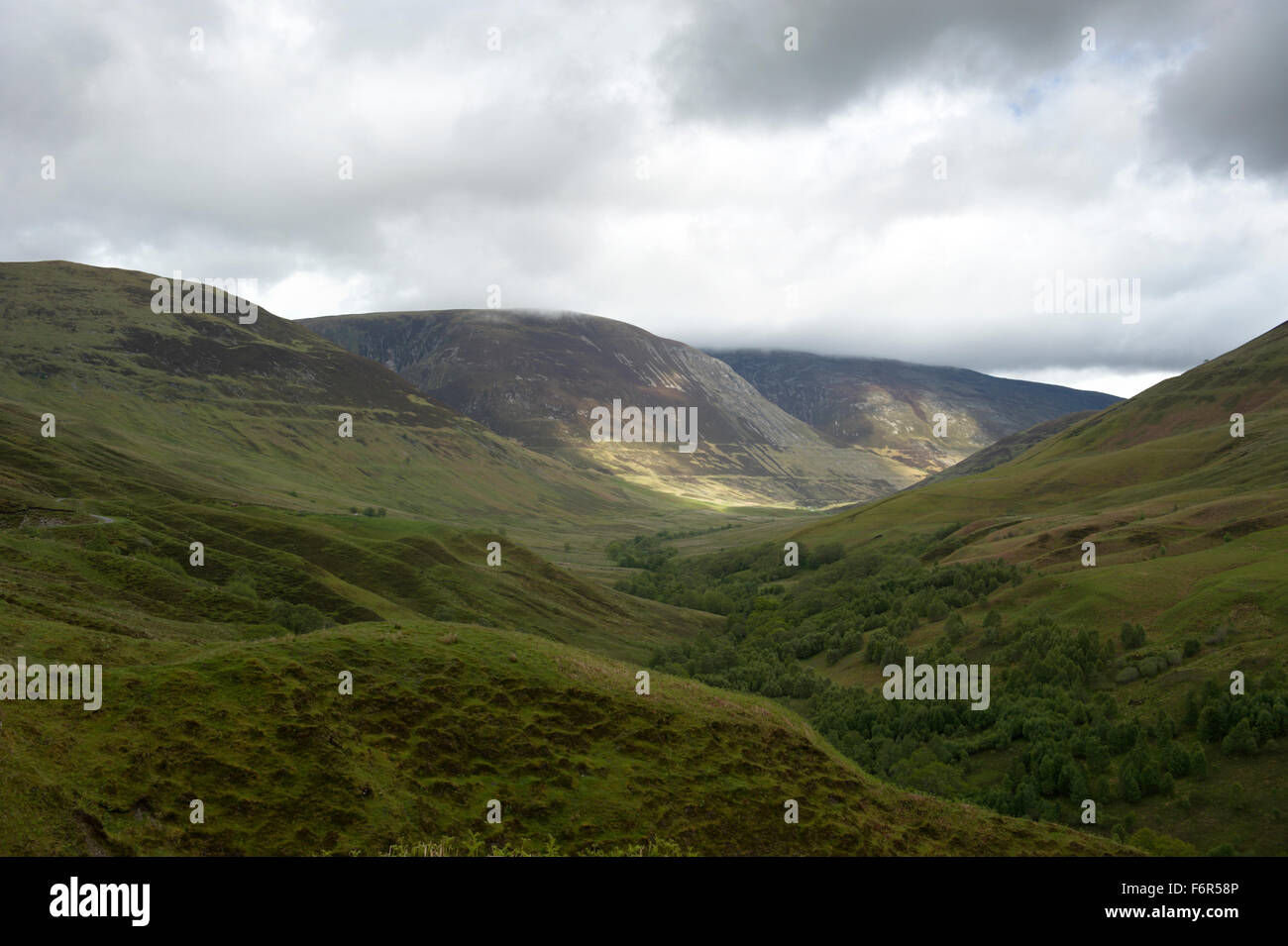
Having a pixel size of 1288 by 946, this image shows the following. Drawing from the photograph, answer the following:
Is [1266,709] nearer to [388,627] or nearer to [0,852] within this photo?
[388,627]

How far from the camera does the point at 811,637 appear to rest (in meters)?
102

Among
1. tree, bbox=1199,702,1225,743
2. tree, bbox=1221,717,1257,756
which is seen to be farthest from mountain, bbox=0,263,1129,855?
tree, bbox=1199,702,1225,743

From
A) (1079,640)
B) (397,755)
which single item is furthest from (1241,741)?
(397,755)

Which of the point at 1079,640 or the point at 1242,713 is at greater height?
the point at 1079,640

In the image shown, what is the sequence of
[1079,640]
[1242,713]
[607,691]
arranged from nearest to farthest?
[607,691] → [1242,713] → [1079,640]

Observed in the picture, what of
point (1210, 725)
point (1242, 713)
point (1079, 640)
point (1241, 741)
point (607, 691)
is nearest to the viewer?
point (607, 691)

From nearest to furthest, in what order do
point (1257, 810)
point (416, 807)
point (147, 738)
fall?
1. point (147, 738)
2. point (416, 807)
3. point (1257, 810)

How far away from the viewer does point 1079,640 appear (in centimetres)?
6600

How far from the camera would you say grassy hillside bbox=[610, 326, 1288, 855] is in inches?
1841

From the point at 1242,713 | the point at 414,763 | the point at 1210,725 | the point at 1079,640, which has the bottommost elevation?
the point at 1210,725

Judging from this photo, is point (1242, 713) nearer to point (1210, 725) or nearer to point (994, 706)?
point (1210, 725)
